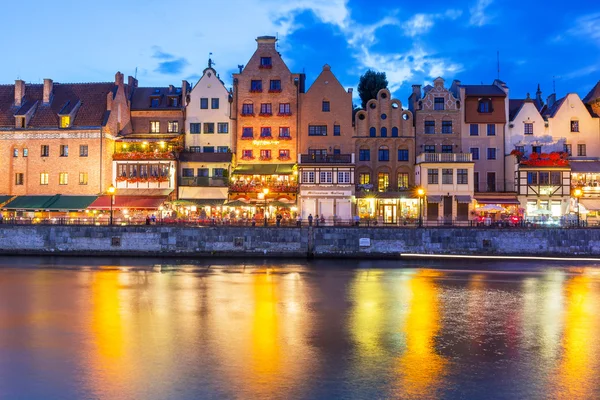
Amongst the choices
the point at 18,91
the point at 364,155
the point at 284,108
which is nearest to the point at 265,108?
the point at 284,108

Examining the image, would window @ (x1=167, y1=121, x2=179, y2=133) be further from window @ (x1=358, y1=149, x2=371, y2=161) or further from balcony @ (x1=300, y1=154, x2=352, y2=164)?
window @ (x1=358, y1=149, x2=371, y2=161)

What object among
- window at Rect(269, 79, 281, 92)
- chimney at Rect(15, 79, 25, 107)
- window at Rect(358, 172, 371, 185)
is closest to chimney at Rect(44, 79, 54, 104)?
chimney at Rect(15, 79, 25, 107)

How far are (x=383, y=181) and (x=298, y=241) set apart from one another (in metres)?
16.0

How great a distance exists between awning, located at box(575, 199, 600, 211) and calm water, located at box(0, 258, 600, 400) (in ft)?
65.5

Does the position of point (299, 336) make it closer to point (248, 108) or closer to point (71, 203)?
point (248, 108)

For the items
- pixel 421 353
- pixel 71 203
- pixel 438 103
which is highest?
pixel 438 103

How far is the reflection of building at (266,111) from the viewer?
193ft

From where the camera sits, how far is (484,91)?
60312mm

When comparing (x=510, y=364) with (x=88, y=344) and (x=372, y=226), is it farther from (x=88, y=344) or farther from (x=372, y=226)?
(x=372, y=226)

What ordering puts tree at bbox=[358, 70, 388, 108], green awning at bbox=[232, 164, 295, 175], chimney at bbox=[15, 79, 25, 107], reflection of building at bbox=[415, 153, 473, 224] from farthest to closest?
1. tree at bbox=[358, 70, 388, 108]
2. chimney at bbox=[15, 79, 25, 107]
3. green awning at bbox=[232, 164, 295, 175]
4. reflection of building at bbox=[415, 153, 473, 224]

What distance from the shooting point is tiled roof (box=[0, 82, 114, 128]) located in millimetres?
59312

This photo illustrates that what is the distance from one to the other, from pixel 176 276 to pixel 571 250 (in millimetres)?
30613

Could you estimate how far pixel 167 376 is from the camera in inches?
691

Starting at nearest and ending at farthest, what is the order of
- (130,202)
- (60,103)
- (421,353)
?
(421,353)
(130,202)
(60,103)
